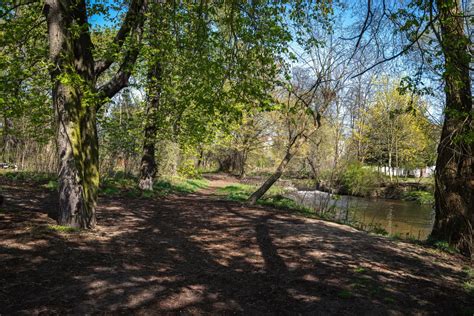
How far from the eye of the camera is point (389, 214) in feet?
57.6

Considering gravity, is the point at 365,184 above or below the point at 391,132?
below

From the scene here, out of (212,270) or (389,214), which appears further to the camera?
(389,214)

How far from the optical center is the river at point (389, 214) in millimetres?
13242

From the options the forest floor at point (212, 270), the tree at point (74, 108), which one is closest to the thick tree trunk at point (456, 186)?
the forest floor at point (212, 270)

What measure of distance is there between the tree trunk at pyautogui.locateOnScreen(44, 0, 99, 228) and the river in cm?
850

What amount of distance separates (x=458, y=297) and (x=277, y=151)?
2698cm

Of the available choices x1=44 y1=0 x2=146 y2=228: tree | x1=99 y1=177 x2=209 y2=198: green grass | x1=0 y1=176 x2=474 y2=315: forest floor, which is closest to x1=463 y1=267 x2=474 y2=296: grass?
x1=0 y1=176 x2=474 y2=315: forest floor

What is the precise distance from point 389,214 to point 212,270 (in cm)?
1499

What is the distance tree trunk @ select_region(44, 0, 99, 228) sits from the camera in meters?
6.00

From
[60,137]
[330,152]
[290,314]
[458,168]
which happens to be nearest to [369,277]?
[290,314]

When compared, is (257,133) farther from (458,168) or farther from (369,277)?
(369,277)

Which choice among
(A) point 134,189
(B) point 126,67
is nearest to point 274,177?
(A) point 134,189

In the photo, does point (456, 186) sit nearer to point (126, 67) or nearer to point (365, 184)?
point (126, 67)

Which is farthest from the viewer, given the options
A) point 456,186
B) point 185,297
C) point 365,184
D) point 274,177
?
point 365,184
